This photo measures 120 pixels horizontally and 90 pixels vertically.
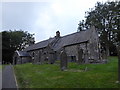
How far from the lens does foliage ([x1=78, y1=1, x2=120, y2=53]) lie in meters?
55.1

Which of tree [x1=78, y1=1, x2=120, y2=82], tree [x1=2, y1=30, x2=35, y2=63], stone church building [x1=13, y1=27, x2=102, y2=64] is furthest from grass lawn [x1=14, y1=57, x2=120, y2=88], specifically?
tree [x1=2, y1=30, x2=35, y2=63]

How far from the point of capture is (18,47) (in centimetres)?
7725

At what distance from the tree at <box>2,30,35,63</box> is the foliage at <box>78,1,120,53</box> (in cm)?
3165

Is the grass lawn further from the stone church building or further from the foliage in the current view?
the foliage

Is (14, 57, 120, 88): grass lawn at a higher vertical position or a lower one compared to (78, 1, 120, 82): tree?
lower

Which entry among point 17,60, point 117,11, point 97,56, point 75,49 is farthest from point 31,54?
point 117,11

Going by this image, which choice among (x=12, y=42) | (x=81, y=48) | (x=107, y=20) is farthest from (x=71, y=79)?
(x=12, y=42)

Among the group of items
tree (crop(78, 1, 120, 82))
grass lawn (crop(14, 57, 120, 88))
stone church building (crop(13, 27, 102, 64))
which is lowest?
grass lawn (crop(14, 57, 120, 88))

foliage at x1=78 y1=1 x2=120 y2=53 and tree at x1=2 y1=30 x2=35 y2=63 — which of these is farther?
tree at x1=2 y1=30 x2=35 y2=63

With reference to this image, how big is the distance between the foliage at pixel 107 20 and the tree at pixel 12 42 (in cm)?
3165

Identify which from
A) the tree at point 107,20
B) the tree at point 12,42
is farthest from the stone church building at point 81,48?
the tree at point 12,42

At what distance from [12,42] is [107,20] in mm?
39343

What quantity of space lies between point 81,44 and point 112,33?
21547 mm

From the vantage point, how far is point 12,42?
239 ft
